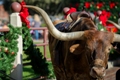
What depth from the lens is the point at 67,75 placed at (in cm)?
490

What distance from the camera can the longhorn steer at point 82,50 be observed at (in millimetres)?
3852

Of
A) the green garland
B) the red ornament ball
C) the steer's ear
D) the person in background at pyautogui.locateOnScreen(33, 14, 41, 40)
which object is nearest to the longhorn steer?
the steer's ear

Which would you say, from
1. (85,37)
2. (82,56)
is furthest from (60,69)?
(85,37)

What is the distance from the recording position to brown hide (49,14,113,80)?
392 centimetres

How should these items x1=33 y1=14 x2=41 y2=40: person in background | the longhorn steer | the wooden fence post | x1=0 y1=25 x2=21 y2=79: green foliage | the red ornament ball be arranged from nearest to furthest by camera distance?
the longhorn steer, x1=0 y1=25 x2=21 y2=79: green foliage, the red ornament ball, the wooden fence post, x1=33 y1=14 x2=41 y2=40: person in background

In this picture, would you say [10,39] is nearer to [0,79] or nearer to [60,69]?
[0,79]

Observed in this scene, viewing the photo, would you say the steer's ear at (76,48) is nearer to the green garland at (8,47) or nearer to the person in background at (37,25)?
the green garland at (8,47)

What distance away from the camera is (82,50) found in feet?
14.0

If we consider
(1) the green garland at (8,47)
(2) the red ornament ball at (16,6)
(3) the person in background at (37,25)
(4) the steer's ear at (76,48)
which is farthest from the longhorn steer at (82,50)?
(3) the person in background at (37,25)

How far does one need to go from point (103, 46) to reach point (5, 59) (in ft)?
6.62

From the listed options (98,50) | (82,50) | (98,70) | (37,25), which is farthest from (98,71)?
(37,25)

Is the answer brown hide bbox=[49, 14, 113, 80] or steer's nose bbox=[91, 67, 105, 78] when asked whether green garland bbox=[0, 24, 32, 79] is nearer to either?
brown hide bbox=[49, 14, 113, 80]

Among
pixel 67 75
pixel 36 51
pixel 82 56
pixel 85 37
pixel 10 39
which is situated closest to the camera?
pixel 85 37

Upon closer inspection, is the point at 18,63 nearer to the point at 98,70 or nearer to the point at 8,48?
the point at 8,48
